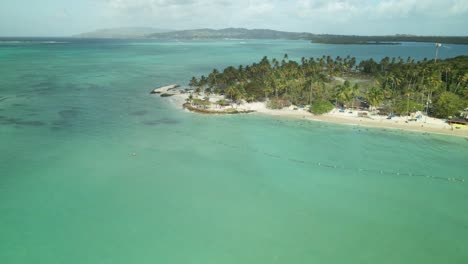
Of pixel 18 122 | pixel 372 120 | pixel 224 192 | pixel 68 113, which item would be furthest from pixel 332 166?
pixel 18 122

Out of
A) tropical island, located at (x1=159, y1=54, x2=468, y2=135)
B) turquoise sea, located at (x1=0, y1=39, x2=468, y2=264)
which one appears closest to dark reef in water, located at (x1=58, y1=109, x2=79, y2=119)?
turquoise sea, located at (x1=0, y1=39, x2=468, y2=264)

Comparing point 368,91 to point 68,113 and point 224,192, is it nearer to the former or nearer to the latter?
point 224,192

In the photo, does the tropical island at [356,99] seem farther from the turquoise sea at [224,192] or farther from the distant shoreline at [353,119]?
the turquoise sea at [224,192]

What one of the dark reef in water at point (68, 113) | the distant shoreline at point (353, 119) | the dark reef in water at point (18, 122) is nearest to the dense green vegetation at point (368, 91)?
the distant shoreline at point (353, 119)

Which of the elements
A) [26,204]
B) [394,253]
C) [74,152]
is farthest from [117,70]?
[394,253]

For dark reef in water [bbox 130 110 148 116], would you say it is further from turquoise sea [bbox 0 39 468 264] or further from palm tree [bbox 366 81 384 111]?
palm tree [bbox 366 81 384 111]

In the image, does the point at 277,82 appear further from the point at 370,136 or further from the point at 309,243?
the point at 309,243
